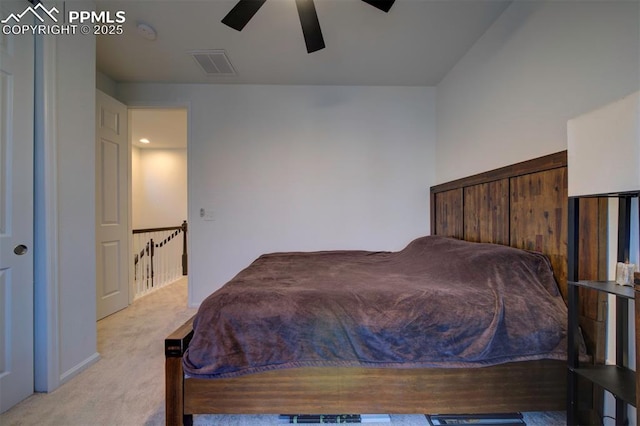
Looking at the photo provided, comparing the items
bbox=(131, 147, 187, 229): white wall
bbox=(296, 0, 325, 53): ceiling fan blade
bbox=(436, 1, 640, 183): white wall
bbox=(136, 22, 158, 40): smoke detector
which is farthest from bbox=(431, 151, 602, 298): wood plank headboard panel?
bbox=(131, 147, 187, 229): white wall

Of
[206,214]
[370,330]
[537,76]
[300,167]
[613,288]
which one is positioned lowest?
[370,330]

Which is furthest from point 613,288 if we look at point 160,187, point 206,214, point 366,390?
point 160,187

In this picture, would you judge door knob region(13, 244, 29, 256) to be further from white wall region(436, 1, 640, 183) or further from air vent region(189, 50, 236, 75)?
white wall region(436, 1, 640, 183)

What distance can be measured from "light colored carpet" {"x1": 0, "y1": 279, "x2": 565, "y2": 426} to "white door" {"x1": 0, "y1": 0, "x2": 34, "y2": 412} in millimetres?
187

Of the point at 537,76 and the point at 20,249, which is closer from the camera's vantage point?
the point at 20,249

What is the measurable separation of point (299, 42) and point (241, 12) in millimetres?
766

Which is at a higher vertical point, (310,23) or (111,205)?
(310,23)

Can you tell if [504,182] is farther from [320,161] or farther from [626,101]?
[320,161]

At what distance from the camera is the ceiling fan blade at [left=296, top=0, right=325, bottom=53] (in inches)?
62.5

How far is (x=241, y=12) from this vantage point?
5.33ft

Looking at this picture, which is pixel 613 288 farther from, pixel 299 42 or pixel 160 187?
pixel 160 187

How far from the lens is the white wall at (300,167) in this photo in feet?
9.84

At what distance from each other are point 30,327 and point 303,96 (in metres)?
2.93

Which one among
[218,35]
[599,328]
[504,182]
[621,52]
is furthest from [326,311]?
[218,35]
